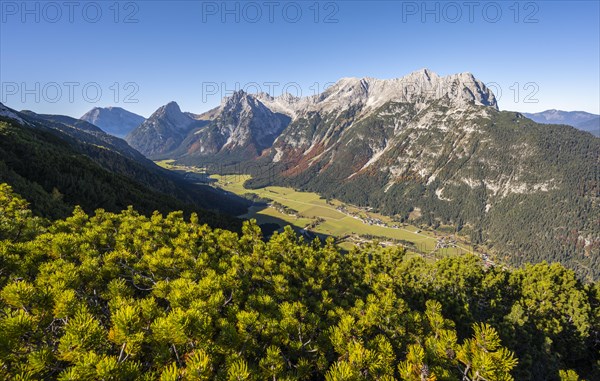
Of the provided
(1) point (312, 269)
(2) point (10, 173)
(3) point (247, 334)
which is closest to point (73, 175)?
(2) point (10, 173)

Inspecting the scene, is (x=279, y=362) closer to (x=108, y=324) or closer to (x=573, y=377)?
(x=108, y=324)

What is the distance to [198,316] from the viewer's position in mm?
9867

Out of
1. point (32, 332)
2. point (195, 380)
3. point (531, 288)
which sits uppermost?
point (32, 332)

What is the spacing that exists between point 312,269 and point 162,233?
1443cm

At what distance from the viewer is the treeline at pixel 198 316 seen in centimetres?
833

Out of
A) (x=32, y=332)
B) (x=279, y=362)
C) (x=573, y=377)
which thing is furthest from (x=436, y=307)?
(x=32, y=332)

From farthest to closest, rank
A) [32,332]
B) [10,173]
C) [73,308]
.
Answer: [10,173], [73,308], [32,332]

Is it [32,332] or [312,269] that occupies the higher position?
[32,332]

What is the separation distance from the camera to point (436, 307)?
61.5ft

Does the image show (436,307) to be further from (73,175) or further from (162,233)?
(73,175)

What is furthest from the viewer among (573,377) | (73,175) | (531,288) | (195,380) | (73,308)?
(73,175)

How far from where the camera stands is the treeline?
27.3 feet

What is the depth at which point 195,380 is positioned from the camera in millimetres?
8094

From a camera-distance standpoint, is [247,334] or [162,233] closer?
[247,334]
